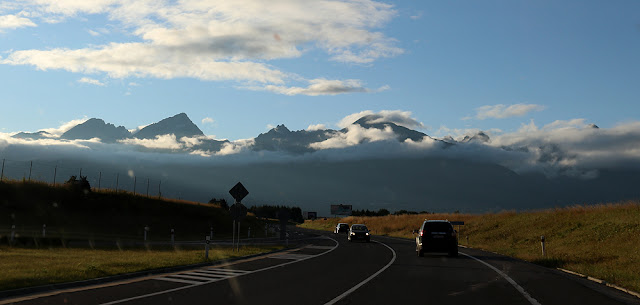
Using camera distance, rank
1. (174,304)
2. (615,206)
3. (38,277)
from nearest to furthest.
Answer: (174,304), (38,277), (615,206)

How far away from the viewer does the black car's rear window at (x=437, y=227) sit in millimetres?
27219

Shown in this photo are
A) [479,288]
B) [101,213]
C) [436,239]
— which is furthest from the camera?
[101,213]

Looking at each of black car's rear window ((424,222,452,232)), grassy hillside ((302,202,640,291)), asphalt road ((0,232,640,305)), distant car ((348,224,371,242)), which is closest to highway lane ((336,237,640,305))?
asphalt road ((0,232,640,305))

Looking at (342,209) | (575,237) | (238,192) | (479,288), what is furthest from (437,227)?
(342,209)

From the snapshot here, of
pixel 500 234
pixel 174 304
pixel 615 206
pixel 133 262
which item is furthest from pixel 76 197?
pixel 174 304

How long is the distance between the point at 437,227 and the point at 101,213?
158 ft

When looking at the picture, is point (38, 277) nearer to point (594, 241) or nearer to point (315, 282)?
point (315, 282)

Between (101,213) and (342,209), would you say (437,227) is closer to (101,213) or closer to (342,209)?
(101,213)

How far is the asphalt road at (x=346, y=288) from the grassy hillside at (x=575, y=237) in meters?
2.32

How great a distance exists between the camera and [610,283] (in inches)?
631

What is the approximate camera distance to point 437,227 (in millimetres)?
27344

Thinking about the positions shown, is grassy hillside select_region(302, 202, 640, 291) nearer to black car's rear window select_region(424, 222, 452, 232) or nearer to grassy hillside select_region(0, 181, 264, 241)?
black car's rear window select_region(424, 222, 452, 232)

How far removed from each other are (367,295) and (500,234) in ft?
137

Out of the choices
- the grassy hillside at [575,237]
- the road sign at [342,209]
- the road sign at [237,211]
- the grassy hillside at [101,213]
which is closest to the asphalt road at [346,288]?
the grassy hillside at [575,237]
